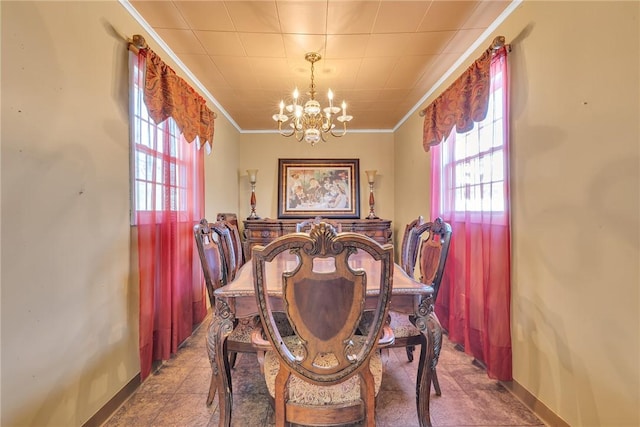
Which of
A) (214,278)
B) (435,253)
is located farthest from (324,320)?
(435,253)

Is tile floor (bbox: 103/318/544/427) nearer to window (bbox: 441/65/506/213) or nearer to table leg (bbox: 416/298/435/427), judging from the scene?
table leg (bbox: 416/298/435/427)

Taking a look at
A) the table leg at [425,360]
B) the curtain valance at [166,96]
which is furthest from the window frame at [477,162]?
the curtain valance at [166,96]

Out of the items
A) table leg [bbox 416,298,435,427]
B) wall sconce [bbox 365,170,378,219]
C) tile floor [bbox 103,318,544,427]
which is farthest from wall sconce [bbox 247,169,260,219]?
table leg [bbox 416,298,435,427]

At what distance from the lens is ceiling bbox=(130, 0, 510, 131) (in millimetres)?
1793

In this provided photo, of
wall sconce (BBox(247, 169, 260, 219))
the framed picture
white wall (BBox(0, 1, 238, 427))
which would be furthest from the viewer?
the framed picture

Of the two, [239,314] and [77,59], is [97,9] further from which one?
[239,314]

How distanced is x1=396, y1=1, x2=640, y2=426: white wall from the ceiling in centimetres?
50

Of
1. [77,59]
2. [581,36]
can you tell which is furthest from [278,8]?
[581,36]

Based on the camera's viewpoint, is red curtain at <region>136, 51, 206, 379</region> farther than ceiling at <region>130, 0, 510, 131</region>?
Yes

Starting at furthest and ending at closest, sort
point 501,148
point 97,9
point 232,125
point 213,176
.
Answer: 1. point 232,125
2. point 213,176
3. point 501,148
4. point 97,9

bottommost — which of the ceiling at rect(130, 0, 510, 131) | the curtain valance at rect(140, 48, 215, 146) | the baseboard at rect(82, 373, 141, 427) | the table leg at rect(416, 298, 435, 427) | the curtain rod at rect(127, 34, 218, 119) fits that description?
the baseboard at rect(82, 373, 141, 427)

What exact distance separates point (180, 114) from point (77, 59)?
0.81 metres

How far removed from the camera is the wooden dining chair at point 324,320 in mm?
942

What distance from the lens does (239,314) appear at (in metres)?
1.41
